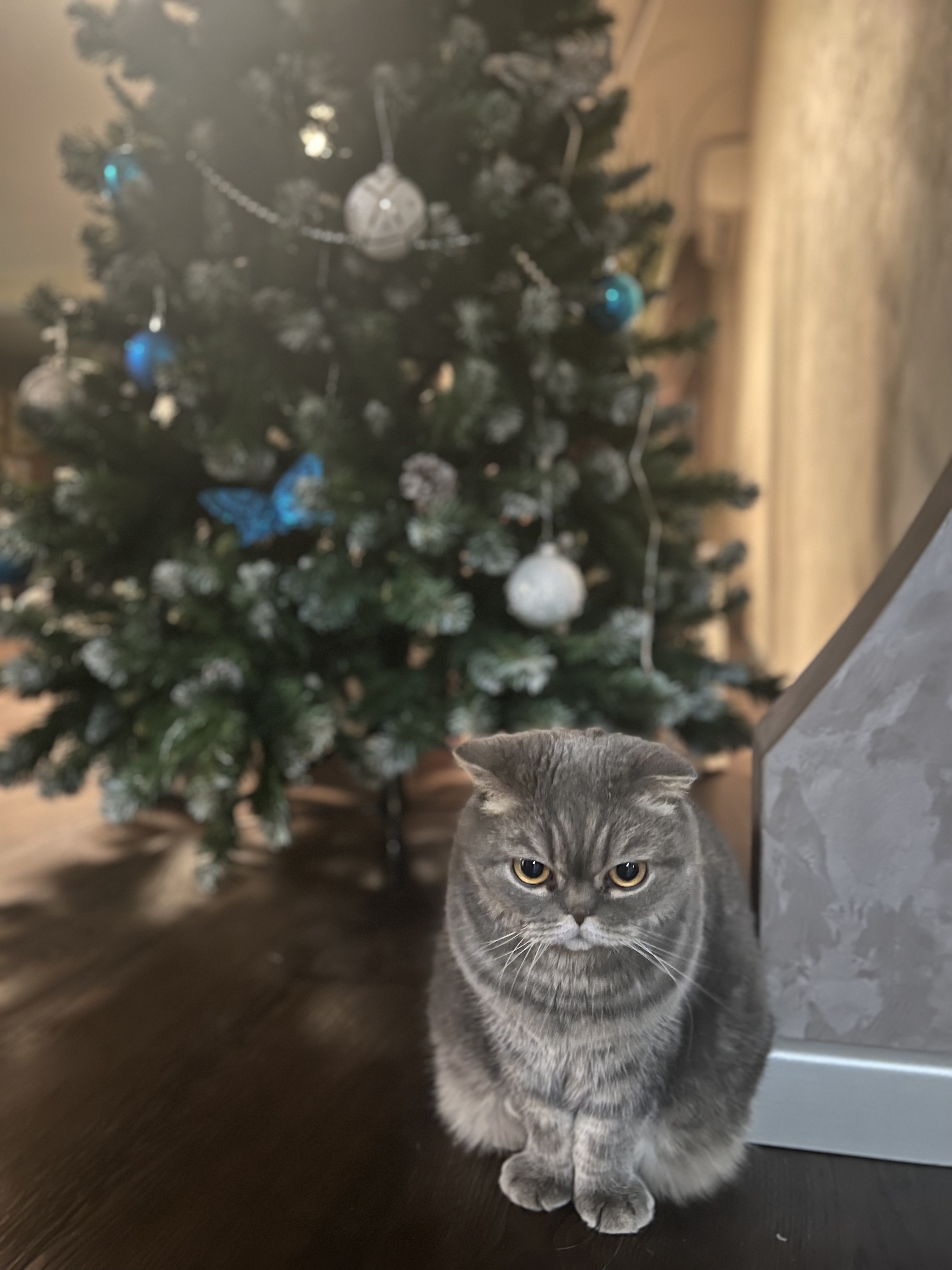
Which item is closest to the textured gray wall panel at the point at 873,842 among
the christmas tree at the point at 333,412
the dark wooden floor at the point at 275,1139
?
the dark wooden floor at the point at 275,1139

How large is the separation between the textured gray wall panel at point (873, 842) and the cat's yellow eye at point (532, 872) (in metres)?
0.22

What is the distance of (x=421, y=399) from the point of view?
126 centimetres

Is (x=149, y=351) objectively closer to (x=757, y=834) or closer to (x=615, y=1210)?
(x=757, y=834)

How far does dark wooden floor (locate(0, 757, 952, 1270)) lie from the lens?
559mm

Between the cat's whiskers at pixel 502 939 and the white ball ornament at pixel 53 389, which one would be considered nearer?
the cat's whiskers at pixel 502 939

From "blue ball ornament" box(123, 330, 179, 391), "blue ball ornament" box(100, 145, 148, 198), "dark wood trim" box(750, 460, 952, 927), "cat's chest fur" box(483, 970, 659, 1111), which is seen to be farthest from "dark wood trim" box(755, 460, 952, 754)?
"blue ball ornament" box(100, 145, 148, 198)

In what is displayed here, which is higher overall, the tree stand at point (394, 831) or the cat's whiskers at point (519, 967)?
the cat's whiskers at point (519, 967)

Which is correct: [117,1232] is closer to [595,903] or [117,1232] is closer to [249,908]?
[595,903]

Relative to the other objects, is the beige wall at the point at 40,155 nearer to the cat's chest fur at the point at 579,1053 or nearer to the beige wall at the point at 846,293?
the beige wall at the point at 846,293

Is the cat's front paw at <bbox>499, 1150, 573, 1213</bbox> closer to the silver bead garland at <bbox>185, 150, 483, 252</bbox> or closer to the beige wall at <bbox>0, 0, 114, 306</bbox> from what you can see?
the silver bead garland at <bbox>185, 150, 483, 252</bbox>

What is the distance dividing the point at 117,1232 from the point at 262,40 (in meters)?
1.29

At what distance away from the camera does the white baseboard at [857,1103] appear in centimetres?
62

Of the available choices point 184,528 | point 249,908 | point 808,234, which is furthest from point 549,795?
point 808,234

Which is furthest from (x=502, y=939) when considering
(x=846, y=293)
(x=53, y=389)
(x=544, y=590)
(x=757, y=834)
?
(x=846, y=293)
